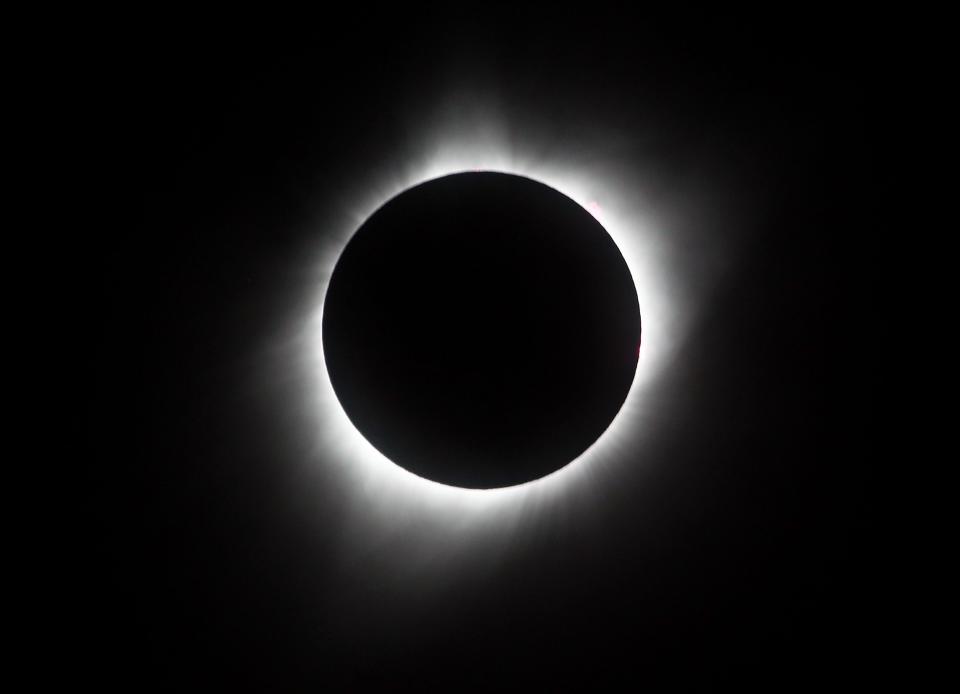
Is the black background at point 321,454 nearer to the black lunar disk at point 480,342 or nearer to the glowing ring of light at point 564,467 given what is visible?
the glowing ring of light at point 564,467

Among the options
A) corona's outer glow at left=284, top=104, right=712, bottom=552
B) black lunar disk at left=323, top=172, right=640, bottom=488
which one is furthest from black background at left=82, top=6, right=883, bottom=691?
black lunar disk at left=323, top=172, right=640, bottom=488

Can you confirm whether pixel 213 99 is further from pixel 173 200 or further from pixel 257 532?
pixel 257 532

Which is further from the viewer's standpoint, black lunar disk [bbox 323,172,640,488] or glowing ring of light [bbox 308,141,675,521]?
glowing ring of light [bbox 308,141,675,521]

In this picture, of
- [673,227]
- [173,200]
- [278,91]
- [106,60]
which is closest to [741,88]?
[673,227]

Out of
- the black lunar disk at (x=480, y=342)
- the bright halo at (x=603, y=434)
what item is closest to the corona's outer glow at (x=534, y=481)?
the bright halo at (x=603, y=434)

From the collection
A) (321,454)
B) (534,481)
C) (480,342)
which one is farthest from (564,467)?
(321,454)

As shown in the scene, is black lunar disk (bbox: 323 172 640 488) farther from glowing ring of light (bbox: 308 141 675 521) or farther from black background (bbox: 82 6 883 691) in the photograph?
black background (bbox: 82 6 883 691)
